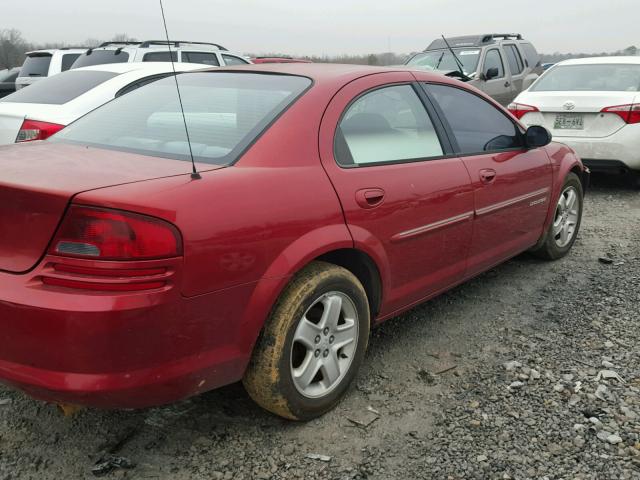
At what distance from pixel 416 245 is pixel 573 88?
5.54 m

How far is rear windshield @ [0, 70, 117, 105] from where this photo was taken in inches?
232

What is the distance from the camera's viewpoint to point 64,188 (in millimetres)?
2137

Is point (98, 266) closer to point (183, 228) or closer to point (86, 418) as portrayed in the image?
point (183, 228)

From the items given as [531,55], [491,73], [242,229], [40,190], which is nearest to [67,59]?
[491,73]

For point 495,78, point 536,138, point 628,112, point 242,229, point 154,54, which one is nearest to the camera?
point 242,229

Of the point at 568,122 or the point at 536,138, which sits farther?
the point at 568,122

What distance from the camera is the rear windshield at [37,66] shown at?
1110 centimetres

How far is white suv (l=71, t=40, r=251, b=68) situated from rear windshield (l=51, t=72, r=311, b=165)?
18.8 feet

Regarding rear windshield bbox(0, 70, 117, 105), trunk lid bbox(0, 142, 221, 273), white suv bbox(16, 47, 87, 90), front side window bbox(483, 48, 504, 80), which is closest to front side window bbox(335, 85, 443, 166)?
trunk lid bbox(0, 142, 221, 273)

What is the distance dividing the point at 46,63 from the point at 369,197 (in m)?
10.2

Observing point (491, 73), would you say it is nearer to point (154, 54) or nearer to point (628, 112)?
point (628, 112)

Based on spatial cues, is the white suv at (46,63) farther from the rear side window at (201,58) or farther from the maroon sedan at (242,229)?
the maroon sedan at (242,229)

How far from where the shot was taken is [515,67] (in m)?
12.7

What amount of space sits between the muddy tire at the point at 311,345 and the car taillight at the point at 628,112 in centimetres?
527
